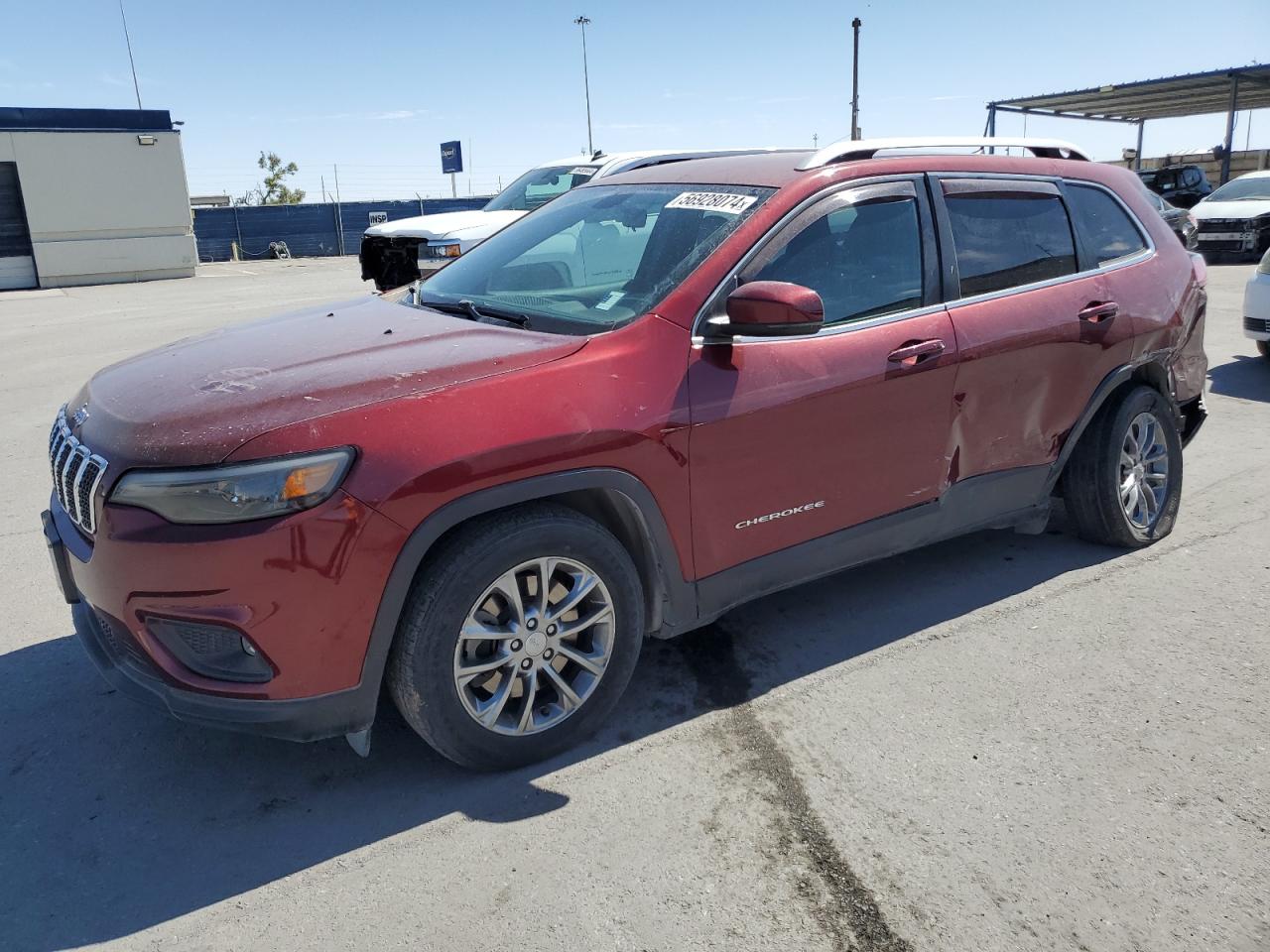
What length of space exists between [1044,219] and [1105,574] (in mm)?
1605

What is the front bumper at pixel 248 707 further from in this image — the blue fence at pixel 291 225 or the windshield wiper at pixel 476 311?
the blue fence at pixel 291 225

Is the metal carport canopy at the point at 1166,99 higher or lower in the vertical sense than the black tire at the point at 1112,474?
higher

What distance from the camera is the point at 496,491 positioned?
2.77 m

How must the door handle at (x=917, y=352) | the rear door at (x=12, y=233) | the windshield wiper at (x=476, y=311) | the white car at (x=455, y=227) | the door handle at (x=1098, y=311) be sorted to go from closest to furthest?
the windshield wiper at (x=476, y=311), the door handle at (x=917, y=352), the door handle at (x=1098, y=311), the white car at (x=455, y=227), the rear door at (x=12, y=233)

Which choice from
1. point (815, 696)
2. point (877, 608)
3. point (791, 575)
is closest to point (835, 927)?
point (815, 696)

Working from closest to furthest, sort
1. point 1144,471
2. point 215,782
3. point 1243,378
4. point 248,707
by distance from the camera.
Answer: point 248,707 < point 215,782 < point 1144,471 < point 1243,378

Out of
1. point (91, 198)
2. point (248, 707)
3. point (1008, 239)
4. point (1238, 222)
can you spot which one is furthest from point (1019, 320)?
point (91, 198)

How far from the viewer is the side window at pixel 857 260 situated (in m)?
3.46

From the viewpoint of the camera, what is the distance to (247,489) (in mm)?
2518

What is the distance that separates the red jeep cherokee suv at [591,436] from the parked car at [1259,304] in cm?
478

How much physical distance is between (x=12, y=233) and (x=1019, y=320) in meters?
26.6

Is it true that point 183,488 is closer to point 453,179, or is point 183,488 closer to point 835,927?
point 835,927

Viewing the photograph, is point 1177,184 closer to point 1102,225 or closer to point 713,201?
point 1102,225

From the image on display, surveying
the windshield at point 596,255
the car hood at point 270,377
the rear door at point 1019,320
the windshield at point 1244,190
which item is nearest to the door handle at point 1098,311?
the rear door at point 1019,320
